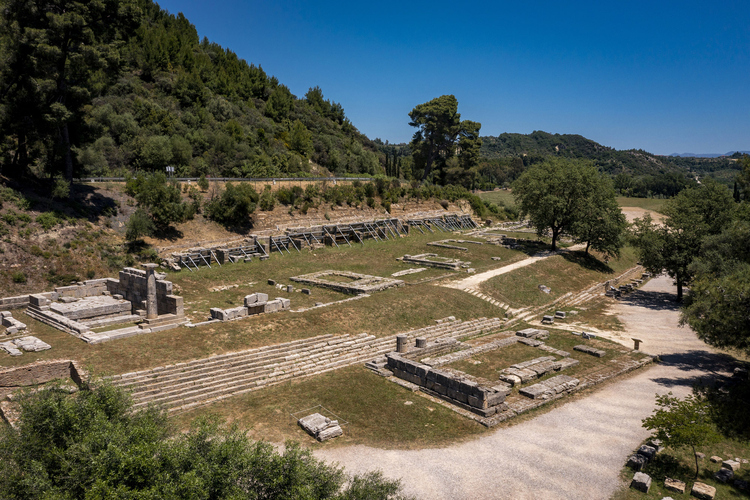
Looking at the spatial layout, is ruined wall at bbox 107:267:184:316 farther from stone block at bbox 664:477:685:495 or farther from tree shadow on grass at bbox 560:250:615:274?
tree shadow on grass at bbox 560:250:615:274

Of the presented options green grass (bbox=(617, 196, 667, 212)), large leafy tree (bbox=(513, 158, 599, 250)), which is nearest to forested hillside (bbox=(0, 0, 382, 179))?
large leafy tree (bbox=(513, 158, 599, 250))

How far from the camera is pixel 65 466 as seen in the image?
10.3 m

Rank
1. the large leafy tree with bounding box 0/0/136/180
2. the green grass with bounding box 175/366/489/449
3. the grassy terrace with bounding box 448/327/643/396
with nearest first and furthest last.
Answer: the green grass with bounding box 175/366/489/449 < the grassy terrace with bounding box 448/327/643/396 < the large leafy tree with bounding box 0/0/136/180

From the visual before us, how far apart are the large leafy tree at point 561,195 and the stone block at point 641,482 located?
3770cm

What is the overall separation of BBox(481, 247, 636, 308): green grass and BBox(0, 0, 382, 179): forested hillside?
3545cm

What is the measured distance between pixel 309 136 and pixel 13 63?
50.2 metres

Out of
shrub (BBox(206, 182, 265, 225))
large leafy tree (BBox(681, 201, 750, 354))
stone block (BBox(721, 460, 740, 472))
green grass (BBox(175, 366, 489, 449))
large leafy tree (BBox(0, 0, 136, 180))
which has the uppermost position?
large leafy tree (BBox(0, 0, 136, 180))

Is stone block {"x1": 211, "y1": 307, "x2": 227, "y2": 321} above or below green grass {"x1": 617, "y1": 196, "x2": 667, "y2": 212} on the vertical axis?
below

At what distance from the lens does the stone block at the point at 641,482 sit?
1341cm

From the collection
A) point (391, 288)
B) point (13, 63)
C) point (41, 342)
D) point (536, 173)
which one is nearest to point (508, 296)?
point (391, 288)

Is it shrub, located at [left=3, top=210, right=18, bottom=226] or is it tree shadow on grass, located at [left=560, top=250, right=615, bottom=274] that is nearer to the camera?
shrub, located at [left=3, top=210, right=18, bottom=226]

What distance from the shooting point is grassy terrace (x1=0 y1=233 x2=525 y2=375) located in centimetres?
2048

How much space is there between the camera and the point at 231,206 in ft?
148

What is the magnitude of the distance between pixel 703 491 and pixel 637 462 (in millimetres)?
1771
